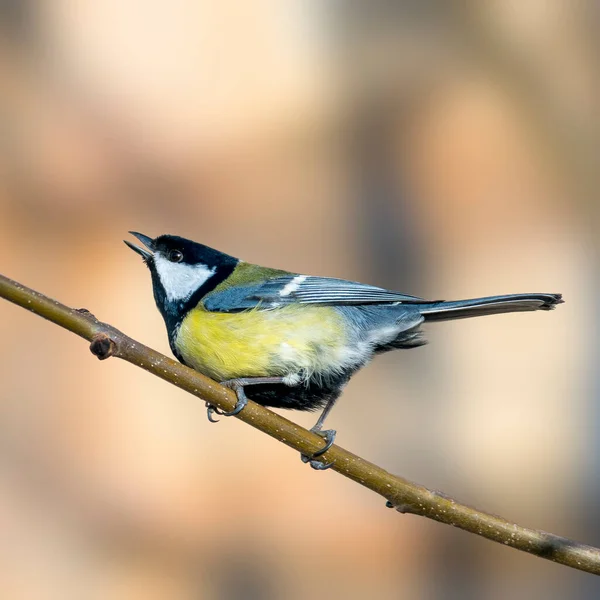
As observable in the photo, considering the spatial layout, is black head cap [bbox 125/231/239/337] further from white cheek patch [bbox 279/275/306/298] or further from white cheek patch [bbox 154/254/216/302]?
white cheek patch [bbox 279/275/306/298]

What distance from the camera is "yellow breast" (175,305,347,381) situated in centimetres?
129

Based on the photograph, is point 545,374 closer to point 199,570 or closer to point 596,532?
point 596,532

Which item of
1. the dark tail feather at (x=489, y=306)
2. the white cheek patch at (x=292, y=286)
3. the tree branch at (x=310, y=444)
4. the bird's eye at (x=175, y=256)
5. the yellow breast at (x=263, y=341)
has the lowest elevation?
the tree branch at (x=310, y=444)

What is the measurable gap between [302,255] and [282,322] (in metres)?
1.18

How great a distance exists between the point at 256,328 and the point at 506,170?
165 cm

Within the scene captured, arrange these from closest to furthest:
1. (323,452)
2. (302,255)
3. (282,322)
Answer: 1. (323,452)
2. (282,322)
3. (302,255)

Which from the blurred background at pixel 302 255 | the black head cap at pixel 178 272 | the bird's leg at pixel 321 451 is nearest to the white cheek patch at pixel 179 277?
the black head cap at pixel 178 272

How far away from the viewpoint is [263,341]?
132 cm

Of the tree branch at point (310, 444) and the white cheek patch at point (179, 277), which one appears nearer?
the tree branch at point (310, 444)

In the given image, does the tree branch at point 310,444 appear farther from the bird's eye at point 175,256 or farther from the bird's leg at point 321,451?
the bird's eye at point 175,256

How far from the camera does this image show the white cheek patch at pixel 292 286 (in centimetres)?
142

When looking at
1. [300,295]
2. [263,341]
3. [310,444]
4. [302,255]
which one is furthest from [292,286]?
[302,255]

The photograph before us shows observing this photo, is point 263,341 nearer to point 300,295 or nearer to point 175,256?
point 300,295

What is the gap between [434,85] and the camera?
106 inches
